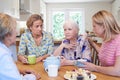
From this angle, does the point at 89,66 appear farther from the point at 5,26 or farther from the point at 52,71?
the point at 5,26

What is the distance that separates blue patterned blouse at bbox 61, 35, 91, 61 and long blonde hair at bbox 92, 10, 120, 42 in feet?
1.14

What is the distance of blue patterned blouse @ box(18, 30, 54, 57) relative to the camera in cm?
200

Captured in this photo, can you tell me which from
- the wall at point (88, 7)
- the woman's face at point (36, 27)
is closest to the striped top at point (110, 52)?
the woman's face at point (36, 27)

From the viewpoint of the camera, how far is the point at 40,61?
71.7 inches

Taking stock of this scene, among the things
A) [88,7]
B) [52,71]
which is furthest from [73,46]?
[88,7]

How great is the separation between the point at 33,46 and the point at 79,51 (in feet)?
1.71

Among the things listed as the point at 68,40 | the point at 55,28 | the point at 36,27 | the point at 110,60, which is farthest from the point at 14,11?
the point at 55,28

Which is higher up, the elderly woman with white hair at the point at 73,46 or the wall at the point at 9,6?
the wall at the point at 9,6

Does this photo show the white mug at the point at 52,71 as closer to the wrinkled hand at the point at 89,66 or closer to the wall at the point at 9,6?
the wrinkled hand at the point at 89,66

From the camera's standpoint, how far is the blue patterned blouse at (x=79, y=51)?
1.77 m

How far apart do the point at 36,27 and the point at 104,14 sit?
812 mm

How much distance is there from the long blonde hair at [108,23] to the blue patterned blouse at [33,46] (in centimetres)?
75

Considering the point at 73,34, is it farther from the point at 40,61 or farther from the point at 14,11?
the point at 14,11

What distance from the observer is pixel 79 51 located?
1.80 m
